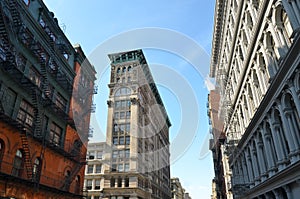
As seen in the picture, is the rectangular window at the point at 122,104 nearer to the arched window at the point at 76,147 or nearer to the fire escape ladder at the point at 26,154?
the arched window at the point at 76,147

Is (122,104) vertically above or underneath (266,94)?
above

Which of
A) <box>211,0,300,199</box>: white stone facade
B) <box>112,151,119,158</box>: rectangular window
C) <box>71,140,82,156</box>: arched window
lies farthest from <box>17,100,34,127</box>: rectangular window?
<box>112,151,119,158</box>: rectangular window

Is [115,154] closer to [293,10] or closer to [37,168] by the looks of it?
[37,168]

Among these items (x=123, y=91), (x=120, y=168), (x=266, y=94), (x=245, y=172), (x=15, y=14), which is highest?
(x=123, y=91)

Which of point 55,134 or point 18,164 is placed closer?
point 18,164

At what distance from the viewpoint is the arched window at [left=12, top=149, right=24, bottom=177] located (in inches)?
753

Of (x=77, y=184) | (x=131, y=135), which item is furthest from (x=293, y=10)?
(x=131, y=135)

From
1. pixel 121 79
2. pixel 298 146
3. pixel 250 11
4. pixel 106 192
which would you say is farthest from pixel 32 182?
→ pixel 121 79

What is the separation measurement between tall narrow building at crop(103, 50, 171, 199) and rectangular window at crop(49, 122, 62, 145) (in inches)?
1234

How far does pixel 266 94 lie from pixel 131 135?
46.1 metres

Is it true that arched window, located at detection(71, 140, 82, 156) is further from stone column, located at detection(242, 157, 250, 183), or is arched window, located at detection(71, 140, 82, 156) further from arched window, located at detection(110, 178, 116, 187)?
arched window, located at detection(110, 178, 116, 187)

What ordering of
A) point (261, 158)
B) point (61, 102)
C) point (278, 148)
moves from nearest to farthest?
point (278, 148) → point (261, 158) → point (61, 102)

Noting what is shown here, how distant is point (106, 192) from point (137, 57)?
1489 inches

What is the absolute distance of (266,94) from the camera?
56.5 feet
